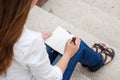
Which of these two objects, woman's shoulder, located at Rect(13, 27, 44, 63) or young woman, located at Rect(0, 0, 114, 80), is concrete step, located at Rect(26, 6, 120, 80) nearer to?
young woman, located at Rect(0, 0, 114, 80)

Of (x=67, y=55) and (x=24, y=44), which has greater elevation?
(x=24, y=44)

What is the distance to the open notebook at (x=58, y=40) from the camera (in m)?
2.06

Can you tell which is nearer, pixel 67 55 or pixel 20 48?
pixel 20 48

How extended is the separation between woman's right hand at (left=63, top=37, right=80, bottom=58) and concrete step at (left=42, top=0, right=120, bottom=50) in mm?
1158

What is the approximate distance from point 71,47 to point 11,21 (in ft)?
2.71

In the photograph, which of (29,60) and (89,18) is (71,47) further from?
(89,18)

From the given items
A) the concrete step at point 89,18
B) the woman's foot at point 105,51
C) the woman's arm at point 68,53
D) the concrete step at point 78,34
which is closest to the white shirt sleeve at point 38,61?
the woman's arm at point 68,53

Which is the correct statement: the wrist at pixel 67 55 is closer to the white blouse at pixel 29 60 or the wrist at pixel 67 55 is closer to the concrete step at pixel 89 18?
the white blouse at pixel 29 60

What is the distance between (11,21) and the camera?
120cm

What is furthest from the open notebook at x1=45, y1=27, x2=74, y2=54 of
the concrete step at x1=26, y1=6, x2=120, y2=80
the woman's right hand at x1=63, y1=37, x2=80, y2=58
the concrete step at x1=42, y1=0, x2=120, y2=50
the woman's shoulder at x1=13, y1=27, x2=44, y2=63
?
the concrete step at x1=42, y1=0, x2=120, y2=50

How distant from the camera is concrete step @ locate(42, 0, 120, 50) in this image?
3194 millimetres

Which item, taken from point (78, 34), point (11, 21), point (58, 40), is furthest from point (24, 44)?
point (78, 34)

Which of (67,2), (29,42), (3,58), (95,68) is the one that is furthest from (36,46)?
(67,2)

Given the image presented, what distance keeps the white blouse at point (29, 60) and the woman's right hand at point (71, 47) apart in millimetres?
407
